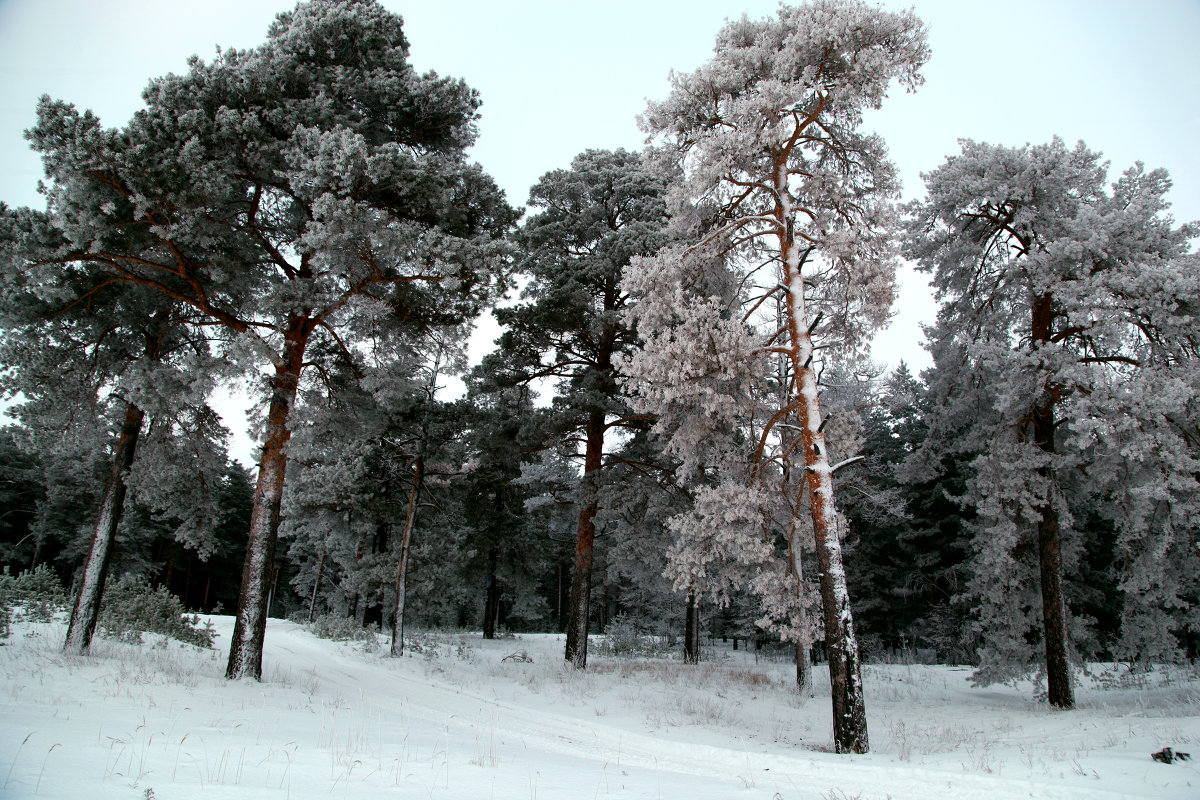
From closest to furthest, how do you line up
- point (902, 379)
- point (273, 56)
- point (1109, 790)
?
point (1109, 790)
point (273, 56)
point (902, 379)

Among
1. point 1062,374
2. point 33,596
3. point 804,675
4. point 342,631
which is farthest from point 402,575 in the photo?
point 1062,374

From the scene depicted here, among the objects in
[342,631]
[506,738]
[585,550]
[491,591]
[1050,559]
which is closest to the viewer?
[506,738]

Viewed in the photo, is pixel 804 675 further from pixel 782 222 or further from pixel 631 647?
pixel 782 222

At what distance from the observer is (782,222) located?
9.19 m

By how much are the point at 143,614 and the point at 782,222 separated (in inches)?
666

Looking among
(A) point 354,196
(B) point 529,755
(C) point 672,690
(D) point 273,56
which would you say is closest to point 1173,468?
(C) point 672,690

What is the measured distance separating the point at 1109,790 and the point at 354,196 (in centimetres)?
1217

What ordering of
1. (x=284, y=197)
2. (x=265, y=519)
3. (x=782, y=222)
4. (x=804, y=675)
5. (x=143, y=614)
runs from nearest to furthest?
(x=782, y=222), (x=265, y=519), (x=284, y=197), (x=143, y=614), (x=804, y=675)

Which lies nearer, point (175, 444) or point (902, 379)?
point (175, 444)

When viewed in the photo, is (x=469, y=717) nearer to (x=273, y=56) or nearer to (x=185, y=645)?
(x=185, y=645)

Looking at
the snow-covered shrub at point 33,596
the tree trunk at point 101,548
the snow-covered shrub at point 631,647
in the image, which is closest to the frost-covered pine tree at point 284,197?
the tree trunk at point 101,548

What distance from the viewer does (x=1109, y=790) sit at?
15.7 ft

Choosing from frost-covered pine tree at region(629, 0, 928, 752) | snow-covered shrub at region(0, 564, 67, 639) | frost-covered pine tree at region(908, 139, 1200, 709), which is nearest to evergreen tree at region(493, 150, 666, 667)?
frost-covered pine tree at region(629, 0, 928, 752)

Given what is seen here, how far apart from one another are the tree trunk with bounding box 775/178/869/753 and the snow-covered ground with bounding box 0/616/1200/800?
1.85 feet
